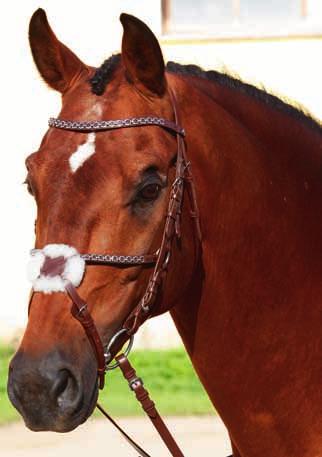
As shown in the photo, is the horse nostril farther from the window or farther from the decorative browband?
the window

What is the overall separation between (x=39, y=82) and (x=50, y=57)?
5.07 m

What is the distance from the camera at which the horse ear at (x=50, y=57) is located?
292cm

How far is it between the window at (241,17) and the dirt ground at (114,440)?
317 centimetres

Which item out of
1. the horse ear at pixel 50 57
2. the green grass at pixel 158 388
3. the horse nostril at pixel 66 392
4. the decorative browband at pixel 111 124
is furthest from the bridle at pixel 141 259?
the green grass at pixel 158 388

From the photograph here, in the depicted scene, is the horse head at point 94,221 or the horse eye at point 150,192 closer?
the horse head at point 94,221

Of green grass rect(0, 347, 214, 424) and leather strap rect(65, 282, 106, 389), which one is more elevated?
leather strap rect(65, 282, 106, 389)

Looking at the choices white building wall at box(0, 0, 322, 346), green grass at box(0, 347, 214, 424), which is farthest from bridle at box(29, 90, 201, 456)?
white building wall at box(0, 0, 322, 346)

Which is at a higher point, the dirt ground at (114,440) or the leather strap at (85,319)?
the leather strap at (85,319)

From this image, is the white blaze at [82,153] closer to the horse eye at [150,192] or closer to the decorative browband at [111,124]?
the decorative browband at [111,124]

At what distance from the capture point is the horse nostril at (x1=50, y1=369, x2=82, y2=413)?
2461mm

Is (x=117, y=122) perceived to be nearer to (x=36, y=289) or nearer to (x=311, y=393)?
(x=36, y=289)

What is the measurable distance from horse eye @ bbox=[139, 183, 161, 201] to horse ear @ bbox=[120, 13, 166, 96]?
30cm

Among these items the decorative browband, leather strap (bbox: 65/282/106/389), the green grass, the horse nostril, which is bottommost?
the green grass

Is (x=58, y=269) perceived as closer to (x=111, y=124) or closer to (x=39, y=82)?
(x=111, y=124)
